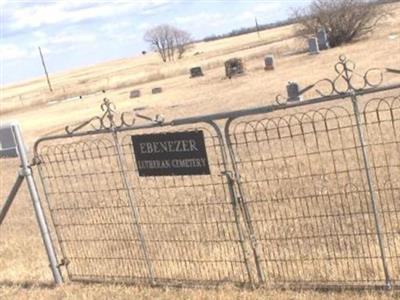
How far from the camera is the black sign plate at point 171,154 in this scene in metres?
6.09

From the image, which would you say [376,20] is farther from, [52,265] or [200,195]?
[52,265]

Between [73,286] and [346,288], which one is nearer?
[346,288]

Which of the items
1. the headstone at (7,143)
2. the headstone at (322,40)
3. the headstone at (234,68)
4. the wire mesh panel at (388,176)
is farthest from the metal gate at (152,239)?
the headstone at (322,40)

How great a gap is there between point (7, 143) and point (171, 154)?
16.3 m

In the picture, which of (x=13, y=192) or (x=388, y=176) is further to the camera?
(x=13, y=192)

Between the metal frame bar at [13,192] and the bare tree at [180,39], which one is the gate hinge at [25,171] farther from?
the bare tree at [180,39]

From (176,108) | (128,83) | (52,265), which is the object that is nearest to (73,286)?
(52,265)

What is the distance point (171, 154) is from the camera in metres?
6.28

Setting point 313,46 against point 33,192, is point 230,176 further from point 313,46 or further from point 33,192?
point 313,46

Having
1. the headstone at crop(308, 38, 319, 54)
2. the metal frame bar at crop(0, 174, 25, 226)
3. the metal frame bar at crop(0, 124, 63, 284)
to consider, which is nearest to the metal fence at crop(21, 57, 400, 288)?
the metal frame bar at crop(0, 124, 63, 284)

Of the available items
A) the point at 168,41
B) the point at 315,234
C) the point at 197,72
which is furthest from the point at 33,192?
the point at 168,41

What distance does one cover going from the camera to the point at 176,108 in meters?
28.5

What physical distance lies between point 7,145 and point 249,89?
1235cm

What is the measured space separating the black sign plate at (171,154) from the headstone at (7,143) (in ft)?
50.5
